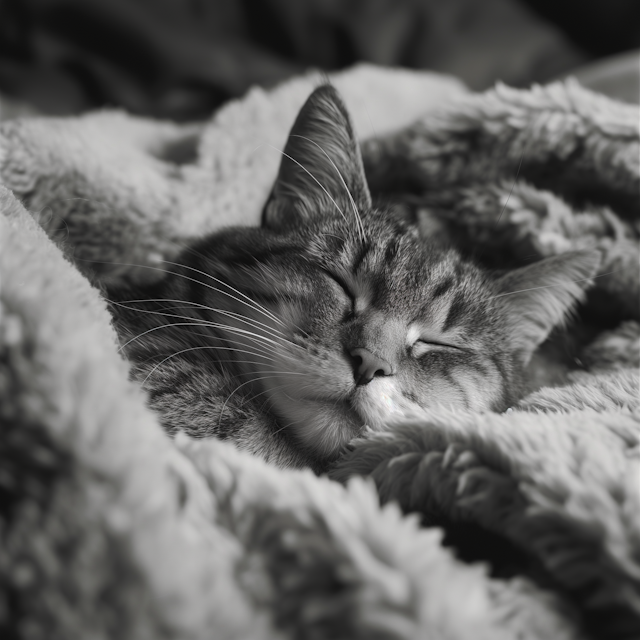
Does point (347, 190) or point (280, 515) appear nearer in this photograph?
point (280, 515)

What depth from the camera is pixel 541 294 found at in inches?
31.7

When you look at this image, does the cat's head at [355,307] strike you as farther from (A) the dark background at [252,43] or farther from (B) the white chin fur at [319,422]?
(A) the dark background at [252,43]

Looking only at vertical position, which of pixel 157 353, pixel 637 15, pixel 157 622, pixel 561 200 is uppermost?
pixel 637 15

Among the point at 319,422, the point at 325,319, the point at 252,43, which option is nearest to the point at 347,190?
the point at 325,319

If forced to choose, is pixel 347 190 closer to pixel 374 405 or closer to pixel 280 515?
pixel 374 405

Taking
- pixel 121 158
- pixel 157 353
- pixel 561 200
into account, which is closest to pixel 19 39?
pixel 121 158

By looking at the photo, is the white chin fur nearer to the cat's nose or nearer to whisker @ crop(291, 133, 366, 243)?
the cat's nose

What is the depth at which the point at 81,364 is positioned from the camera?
32cm

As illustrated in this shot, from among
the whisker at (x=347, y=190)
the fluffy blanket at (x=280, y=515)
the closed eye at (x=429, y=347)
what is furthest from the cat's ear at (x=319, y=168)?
the fluffy blanket at (x=280, y=515)

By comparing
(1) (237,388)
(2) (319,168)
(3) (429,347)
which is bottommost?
(1) (237,388)

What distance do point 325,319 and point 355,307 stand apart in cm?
6

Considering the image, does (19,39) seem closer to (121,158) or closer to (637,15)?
(121,158)

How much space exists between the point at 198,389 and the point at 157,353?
77 mm

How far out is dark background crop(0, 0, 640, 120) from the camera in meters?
1.39
